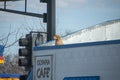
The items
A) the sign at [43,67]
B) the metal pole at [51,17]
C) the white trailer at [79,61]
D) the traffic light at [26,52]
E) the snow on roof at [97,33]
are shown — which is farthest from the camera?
the metal pole at [51,17]

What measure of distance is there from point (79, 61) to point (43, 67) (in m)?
1.20

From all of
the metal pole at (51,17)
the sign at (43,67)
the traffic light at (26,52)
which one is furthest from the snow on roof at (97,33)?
the metal pole at (51,17)

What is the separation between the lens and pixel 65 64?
9.80 m

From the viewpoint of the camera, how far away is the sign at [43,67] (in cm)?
1027

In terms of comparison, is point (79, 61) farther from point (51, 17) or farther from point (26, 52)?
point (51, 17)

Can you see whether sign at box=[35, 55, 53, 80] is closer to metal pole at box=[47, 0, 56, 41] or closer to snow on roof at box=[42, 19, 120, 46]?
snow on roof at box=[42, 19, 120, 46]

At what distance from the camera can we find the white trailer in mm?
8922

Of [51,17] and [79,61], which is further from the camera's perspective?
[51,17]

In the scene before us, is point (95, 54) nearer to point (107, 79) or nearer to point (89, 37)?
point (107, 79)

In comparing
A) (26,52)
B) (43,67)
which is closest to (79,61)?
(43,67)

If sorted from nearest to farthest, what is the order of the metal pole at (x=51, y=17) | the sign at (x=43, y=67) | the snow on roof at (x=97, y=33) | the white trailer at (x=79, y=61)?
the white trailer at (x=79, y=61) < the sign at (x=43, y=67) < the snow on roof at (x=97, y=33) < the metal pole at (x=51, y=17)

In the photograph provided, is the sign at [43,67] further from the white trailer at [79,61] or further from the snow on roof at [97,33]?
the snow on roof at [97,33]

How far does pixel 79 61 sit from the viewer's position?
948 cm

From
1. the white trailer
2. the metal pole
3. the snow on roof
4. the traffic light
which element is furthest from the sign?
the metal pole
